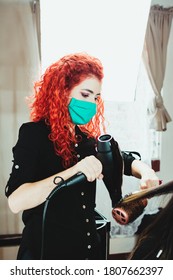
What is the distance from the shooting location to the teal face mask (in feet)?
3.97

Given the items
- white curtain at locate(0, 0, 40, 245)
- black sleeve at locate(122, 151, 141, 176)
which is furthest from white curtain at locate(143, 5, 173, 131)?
white curtain at locate(0, 0, 40, 245)

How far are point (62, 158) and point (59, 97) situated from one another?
227 mm

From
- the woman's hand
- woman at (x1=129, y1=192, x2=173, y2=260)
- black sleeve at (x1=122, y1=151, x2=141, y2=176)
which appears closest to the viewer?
woman at (x1=129, y1=192, x2=173, y2=260)

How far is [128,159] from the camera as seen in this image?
1.25 metres

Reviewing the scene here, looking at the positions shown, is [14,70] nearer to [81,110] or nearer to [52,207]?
[81,110]

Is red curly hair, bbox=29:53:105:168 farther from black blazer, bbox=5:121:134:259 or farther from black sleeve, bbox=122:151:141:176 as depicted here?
black sleeve, bbox=122:151:141:176

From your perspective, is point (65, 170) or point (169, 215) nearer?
point (169, 215)

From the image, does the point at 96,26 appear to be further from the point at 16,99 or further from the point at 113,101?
the point at 16,99

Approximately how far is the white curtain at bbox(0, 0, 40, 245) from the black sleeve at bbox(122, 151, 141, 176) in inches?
15.7

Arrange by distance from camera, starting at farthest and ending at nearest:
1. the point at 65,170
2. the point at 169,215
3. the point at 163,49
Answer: the point at 163,49 < the point at 65,170 < the point at 169,215

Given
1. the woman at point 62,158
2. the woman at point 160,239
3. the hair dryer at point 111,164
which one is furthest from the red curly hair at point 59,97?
the woman at point 160,239

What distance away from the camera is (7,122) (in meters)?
1.21
